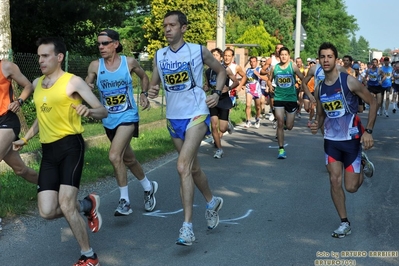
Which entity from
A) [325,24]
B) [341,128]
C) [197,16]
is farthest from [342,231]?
[325,24]

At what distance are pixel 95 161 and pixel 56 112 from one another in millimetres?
5636

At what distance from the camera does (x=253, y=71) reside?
19875 mm

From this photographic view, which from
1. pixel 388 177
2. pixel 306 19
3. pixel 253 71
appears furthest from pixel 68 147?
pixel 306 19

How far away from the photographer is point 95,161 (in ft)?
37.0

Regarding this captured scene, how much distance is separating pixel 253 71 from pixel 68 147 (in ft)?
47.6

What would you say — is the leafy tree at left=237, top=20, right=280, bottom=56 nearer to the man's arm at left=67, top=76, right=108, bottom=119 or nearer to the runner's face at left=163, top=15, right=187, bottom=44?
the runner's face at left=163, top=15, right=187, bottom=44

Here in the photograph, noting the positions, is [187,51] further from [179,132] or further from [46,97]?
[46,97]

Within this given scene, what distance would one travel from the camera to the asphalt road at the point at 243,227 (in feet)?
19.8

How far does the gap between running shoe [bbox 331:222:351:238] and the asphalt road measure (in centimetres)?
7

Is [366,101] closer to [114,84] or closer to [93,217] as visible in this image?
[114,84]

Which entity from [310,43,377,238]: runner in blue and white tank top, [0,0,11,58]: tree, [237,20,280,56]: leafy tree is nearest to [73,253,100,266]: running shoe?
[310,43,377,238]: runner in blue and white tank top

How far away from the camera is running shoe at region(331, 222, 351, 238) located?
6.69 meters

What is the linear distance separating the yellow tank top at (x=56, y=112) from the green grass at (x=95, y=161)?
207 cm

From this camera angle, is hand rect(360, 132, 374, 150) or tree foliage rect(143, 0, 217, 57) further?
tree foliage rect(143, 0, 217, 57)
